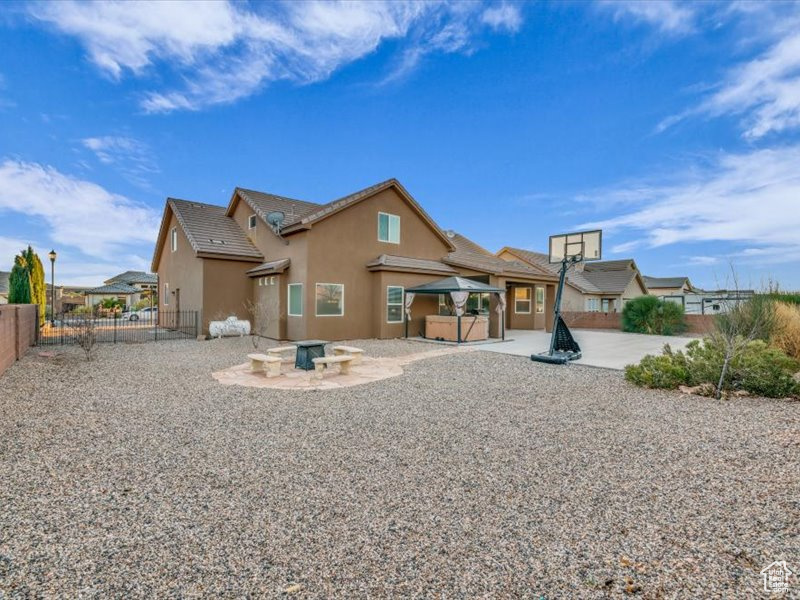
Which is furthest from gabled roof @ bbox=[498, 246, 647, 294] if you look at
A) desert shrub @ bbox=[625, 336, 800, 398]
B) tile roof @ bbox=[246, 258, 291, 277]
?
desert shrub @ bbox=[625, 336, 800, 398]

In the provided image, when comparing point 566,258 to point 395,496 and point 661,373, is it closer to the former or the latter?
point 661,373

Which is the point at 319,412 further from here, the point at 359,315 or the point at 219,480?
the point at 359,315

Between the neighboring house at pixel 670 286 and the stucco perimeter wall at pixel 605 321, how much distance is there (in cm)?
2333

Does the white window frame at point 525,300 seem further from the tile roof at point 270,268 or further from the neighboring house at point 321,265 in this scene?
the tile roof at point 270,268

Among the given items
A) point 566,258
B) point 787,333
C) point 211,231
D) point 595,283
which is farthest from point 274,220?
point 595,283

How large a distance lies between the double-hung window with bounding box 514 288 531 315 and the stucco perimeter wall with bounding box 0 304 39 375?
18584 millimetres

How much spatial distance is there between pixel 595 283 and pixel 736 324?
82.3 ft

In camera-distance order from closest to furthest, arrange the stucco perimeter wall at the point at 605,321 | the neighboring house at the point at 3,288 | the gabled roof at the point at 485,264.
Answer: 1. the gabled roof at the point at 485,264
2. the stucco perimeter wall at the point at 605,321
3. the neighboring house at the point at 3,288

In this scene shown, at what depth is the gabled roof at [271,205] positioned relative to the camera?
54.4 ft

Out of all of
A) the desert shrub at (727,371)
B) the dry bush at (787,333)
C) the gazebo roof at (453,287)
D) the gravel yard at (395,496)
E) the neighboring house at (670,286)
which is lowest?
the gravel yard at (395,496)

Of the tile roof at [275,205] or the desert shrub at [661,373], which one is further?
the tile roof at [275,205]

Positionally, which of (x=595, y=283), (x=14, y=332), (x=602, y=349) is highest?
(x=595, y=283)

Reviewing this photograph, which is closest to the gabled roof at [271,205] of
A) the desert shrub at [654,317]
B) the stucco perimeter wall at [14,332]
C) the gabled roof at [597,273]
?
the stucco perimeter wall at [14,332]

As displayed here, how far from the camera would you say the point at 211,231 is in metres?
16.6
